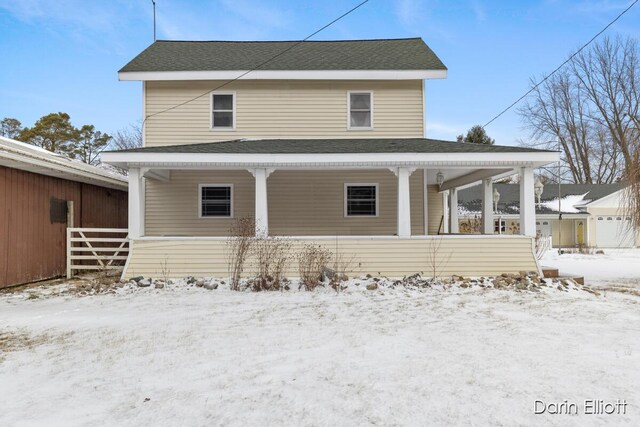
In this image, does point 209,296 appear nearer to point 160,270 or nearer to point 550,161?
point 160,270

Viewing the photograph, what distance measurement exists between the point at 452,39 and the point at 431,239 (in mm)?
13489

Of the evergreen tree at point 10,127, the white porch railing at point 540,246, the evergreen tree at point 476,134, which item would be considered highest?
the evergreen tree at point 10,127

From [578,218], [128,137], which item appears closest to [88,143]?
[128,137]

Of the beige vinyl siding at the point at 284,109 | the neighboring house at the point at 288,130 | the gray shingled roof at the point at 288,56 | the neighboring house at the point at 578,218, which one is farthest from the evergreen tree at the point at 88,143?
the neighboring house at the point at 578,218

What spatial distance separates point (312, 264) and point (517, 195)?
24.0 meters

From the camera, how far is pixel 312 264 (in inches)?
362

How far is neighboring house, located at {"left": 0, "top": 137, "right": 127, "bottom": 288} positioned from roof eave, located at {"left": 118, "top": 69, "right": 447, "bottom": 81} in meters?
3.18

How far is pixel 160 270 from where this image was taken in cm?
970

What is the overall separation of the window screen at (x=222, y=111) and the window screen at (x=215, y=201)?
6.12ft

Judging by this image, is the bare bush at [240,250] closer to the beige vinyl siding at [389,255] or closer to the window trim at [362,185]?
the beige vinyl siding at [389,255]

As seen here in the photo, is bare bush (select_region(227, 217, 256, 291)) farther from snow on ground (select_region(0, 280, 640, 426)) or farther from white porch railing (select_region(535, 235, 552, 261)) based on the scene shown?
white porch railing (select_region(535, 235, 552, 261))

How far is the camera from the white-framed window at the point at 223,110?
12.5 metres

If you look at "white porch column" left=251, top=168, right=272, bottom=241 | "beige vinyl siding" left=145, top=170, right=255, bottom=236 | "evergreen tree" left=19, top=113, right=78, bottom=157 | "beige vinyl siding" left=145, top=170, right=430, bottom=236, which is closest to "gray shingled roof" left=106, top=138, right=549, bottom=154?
"white porch column" left=251, top=168, right=272, bottom=241

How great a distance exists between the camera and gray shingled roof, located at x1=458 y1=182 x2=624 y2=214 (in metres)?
27.0
